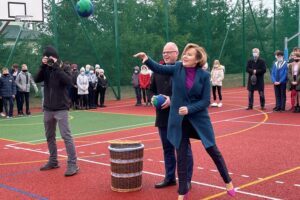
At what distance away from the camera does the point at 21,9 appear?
1759 centimetres

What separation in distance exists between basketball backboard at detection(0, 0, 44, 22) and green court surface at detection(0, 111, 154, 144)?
416cm

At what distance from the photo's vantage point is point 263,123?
40.0 ft

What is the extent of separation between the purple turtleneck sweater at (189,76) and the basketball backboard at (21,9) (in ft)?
A: 44.4

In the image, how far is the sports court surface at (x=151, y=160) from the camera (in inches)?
236

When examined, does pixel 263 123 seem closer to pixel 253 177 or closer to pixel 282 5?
pixel 253 177

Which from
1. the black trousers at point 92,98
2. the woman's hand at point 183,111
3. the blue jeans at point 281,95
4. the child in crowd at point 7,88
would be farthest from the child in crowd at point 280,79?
the woman's hand at point 183,111

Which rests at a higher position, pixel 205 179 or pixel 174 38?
pixel 174 38

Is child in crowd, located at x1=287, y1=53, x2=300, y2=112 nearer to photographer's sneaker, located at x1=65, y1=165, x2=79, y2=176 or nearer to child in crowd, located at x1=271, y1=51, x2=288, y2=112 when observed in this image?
child in crowd, located at x1=271, y1=51, x2=288, y2=112

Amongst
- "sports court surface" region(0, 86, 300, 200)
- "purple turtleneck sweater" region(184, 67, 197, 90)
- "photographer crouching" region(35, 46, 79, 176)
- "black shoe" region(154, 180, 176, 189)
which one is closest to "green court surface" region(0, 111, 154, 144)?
"sports court surface" region(0, 86, 300, 200)

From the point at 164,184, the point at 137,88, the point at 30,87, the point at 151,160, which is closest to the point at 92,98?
the point at 137,88

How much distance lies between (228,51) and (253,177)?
2182cm

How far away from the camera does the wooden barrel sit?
19.6 ft

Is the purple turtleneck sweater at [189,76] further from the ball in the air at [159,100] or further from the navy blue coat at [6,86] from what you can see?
the navy blue coat at [6,86]

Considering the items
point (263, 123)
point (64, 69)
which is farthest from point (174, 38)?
point (64, 69)
